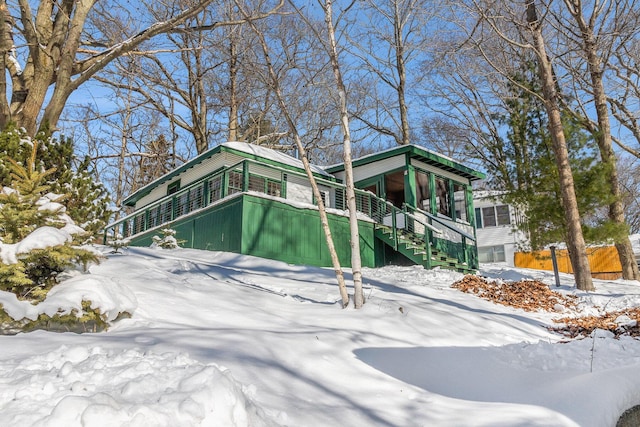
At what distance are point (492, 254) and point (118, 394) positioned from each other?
2800 cm

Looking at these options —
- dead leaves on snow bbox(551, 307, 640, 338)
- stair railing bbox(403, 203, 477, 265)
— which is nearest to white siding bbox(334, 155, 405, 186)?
stair railing bbox(403, 203, 477, 265)

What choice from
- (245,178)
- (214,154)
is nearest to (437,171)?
(245,178)

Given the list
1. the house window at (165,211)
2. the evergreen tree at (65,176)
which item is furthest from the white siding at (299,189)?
the evergreen tree at (65,176)

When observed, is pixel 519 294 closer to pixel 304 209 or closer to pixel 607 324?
pixel 607 324

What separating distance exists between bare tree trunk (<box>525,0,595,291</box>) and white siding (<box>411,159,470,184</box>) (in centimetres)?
487

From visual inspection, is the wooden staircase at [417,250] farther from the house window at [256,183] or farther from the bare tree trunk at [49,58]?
the bare tree trunk at [49,58]

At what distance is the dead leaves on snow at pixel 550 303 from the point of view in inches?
286

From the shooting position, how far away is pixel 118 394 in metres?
2.33

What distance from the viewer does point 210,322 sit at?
5.39 m

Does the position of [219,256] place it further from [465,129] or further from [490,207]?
[490,207]

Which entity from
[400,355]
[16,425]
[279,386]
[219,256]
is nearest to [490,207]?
[219,256]

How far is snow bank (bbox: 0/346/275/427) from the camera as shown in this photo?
2.04m

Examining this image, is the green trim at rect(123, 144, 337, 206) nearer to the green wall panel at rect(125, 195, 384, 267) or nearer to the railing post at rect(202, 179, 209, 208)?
the railing post at rect(202, 179, 209, 208)

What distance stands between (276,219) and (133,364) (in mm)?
9988
